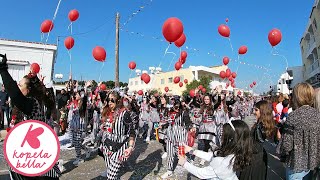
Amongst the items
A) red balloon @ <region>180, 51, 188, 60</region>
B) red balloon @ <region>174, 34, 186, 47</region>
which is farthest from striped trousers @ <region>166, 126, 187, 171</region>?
red balloon @ <region>180, 51, 188, 60</region>

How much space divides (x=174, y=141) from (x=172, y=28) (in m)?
2.99

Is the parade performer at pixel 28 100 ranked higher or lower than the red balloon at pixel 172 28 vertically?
lower

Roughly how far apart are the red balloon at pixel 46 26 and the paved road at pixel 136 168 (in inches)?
151

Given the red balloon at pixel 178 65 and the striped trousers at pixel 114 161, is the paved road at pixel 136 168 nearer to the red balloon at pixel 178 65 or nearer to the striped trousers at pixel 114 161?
the striped trousers at pixel 114 161

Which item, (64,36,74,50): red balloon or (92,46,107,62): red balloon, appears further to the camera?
(64,36,74,50): red balloon

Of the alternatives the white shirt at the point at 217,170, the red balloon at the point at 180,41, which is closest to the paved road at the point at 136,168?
the white shirt at the point at 217,170

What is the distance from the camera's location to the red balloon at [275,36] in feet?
31.0

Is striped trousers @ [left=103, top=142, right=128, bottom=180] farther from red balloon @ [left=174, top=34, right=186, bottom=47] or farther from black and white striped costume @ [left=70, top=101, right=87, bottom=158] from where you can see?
red balloon @ [left=174, top=34, right=186, bottom=47]

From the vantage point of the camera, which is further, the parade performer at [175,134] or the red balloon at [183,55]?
the red balloon at [183,55]

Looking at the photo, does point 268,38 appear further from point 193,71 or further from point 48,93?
point 193,71

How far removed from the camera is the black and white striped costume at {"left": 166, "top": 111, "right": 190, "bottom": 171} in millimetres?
5805

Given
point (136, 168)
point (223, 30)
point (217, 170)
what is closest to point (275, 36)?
point (223, 30)

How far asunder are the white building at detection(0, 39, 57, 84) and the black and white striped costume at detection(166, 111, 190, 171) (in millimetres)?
14015

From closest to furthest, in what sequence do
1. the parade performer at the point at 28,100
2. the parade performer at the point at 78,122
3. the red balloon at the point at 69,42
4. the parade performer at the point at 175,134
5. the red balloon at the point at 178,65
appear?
the parade performer at the point at 28,100
the parade performer at the point at 175,134
the parade performer at the point at 78,122
the red balloon at the point at 69,42
the red balloon at the point at 178,65
